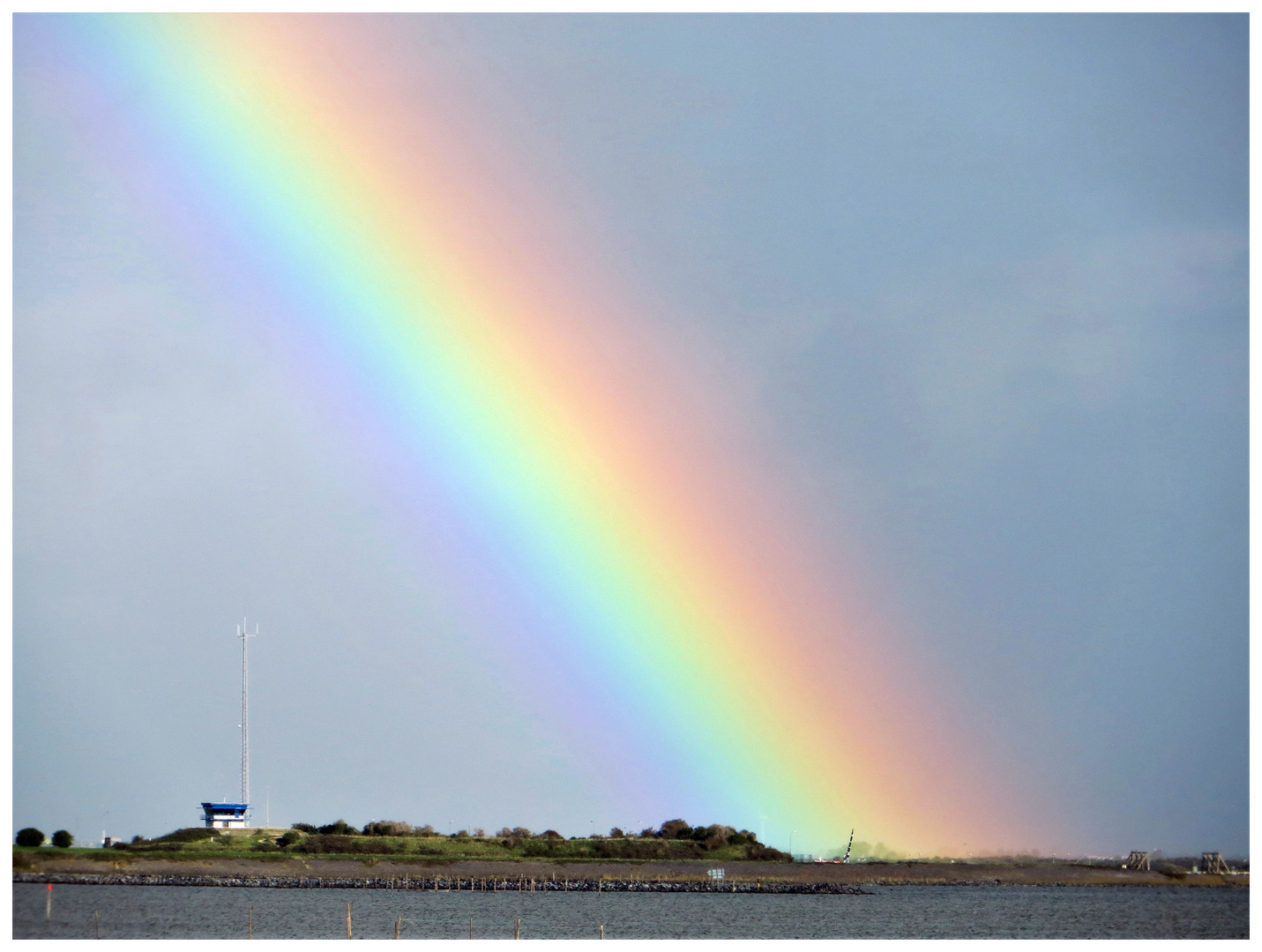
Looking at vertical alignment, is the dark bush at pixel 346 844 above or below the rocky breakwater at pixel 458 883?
above

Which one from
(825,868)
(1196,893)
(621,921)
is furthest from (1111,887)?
(621,921)

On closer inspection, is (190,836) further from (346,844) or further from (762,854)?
(762,854)

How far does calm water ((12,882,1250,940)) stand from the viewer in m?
68.8

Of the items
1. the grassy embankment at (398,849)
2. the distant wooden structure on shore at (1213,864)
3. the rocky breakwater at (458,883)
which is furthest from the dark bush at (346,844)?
the distant wooden structure on shore at (1213,864)

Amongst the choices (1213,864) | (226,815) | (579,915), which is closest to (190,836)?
(226,815)

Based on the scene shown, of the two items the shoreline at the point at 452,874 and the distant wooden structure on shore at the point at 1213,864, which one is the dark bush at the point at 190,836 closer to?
the shoreline at the point at 452,874

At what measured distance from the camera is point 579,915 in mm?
87500

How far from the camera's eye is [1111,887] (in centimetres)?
17425

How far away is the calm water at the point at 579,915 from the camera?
6881cm

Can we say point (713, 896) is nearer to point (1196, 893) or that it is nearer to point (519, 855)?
point (519, 855)

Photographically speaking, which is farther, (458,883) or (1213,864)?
(1213,864)

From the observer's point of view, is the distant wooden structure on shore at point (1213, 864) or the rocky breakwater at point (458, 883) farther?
the distant wooden structure on shore at point (1213, 864)
